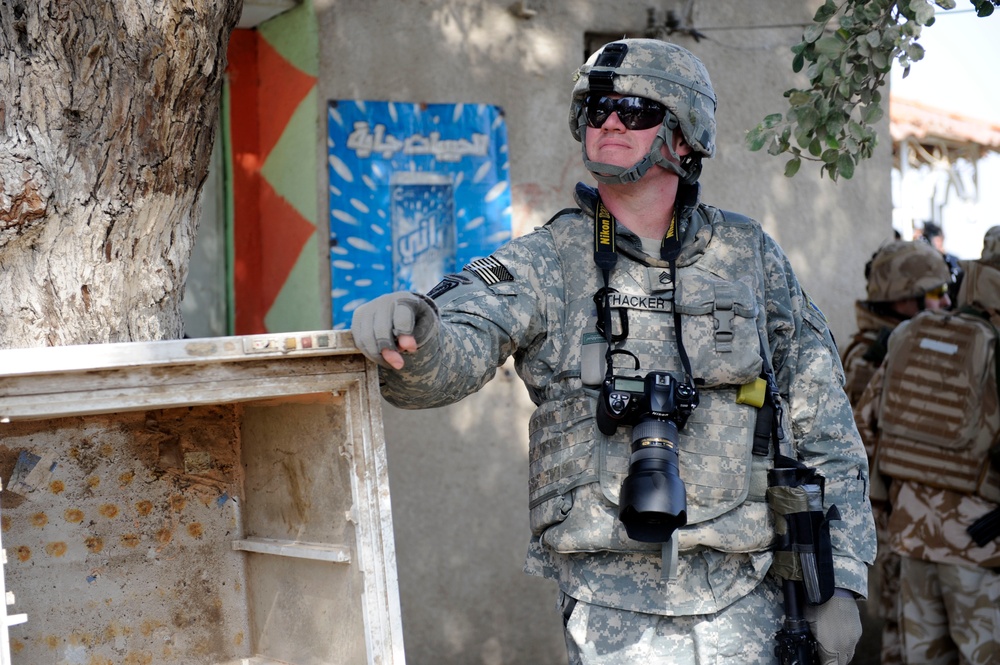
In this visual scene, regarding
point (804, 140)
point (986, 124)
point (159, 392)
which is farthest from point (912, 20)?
point (986, 124)

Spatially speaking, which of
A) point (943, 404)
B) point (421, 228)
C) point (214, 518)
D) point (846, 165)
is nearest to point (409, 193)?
point (421, 228)

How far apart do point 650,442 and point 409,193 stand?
2.39 metres

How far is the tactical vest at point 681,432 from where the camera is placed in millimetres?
2455

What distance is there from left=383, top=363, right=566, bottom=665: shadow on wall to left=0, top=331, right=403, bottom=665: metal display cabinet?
5.80ft

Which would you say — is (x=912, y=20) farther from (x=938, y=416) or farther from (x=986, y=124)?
(x=986, y=124)

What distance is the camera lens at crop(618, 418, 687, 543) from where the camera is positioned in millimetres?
2260

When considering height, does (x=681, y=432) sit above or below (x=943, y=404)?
above

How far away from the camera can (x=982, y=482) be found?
4367 millimetres

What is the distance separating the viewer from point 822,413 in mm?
2658

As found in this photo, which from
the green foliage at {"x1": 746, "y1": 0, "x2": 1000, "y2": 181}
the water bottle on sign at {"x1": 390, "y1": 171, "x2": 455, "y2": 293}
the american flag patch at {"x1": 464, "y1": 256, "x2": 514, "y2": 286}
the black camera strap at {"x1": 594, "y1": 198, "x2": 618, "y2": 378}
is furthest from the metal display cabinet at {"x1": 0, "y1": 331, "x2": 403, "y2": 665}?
the water bottle on sign at {"x1": 390, "y1": 171, "x2": 455, "y2": 293}

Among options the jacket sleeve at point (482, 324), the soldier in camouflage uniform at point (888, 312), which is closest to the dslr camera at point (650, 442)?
the jacket sleeve at point (482, 324)

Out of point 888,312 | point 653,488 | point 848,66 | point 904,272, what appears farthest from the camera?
point 888,312

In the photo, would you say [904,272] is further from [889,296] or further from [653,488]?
[653,488]

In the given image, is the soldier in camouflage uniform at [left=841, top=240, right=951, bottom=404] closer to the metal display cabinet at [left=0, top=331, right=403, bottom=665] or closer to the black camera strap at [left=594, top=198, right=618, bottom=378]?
the black camera strap at [left=594, top=198, right=618, bottom=378]
